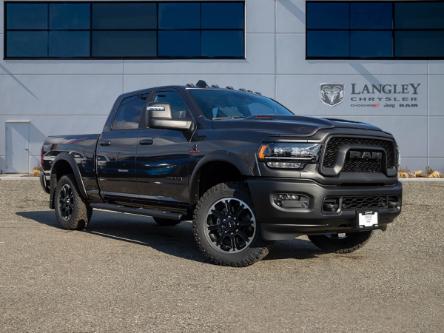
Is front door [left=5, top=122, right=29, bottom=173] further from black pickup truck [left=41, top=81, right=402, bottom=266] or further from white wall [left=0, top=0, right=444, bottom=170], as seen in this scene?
black pickup truck [left=41, top=81, right=402, bottom=266]

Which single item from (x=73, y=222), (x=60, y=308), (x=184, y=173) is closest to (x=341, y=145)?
(x=184, y=173)

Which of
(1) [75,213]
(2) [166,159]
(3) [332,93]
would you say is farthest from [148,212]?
(3) [332,93]

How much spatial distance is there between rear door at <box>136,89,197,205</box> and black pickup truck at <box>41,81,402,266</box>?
0.5 inches

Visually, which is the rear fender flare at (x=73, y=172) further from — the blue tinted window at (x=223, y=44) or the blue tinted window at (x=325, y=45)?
the blue tinted window at (x=325, y=45)

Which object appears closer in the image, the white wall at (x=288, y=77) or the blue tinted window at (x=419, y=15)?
the white wall at (x=288, y=77)

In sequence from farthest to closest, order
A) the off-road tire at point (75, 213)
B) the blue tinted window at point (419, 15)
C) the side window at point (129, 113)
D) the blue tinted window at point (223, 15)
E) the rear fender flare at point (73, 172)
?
the blue tinted window at point (419, 15) < the blue tinted window at point (223, 15) < the off-road tire at point (75, 213) < the rear fender flare at point (73, 172) < the side window at point (129, 113)

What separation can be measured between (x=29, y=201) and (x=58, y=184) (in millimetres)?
5033

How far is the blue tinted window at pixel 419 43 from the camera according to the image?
23094 millimetres

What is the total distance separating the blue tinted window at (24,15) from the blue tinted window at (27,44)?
296mm

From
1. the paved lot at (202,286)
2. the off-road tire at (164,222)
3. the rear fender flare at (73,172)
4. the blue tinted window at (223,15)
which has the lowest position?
the paved lot at (202,286)

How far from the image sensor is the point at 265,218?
5195mm

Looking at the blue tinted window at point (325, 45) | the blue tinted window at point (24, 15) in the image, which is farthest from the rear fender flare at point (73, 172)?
the blue tinted window at point (24, 15)

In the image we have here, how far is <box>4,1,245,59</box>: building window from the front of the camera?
76.0 feet

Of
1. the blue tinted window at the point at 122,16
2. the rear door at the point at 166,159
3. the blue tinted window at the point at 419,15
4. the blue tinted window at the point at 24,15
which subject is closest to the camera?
the rear door at the point at 166,159
